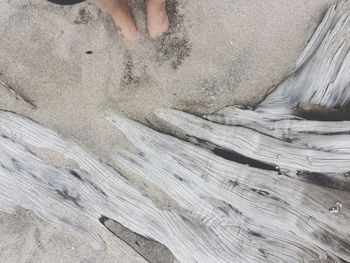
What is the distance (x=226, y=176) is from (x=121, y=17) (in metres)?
0.78

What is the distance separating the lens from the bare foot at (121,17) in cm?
203

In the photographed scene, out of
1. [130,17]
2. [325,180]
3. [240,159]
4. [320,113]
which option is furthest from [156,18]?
[325,180]

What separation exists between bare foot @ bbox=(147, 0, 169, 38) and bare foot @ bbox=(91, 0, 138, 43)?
0.24ft

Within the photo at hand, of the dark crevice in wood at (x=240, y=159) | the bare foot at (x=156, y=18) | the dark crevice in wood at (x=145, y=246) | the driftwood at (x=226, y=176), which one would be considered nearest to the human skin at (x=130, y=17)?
the bare foot at (x=156, y=18)

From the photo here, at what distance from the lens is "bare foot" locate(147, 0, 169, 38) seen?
2043 mm

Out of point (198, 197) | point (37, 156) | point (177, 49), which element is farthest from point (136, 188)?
point (177, 49)

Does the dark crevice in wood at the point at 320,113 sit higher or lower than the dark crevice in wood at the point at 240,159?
higher

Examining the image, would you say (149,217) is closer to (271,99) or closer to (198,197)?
(198,197)

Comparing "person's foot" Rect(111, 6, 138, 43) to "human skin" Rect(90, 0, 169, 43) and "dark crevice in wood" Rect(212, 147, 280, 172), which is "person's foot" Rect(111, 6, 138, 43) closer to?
"human skin" Rect(90, 0, 169, 43)

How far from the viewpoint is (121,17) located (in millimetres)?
2080

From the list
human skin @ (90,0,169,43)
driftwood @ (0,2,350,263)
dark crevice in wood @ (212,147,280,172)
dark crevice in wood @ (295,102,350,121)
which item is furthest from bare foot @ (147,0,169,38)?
dark crevice in wood @ (295,102,350,121)

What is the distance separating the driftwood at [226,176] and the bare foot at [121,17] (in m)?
0.34

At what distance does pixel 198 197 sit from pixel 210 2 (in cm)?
83

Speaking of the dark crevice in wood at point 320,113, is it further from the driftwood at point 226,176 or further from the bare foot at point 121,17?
the bare foot at point 121,17
